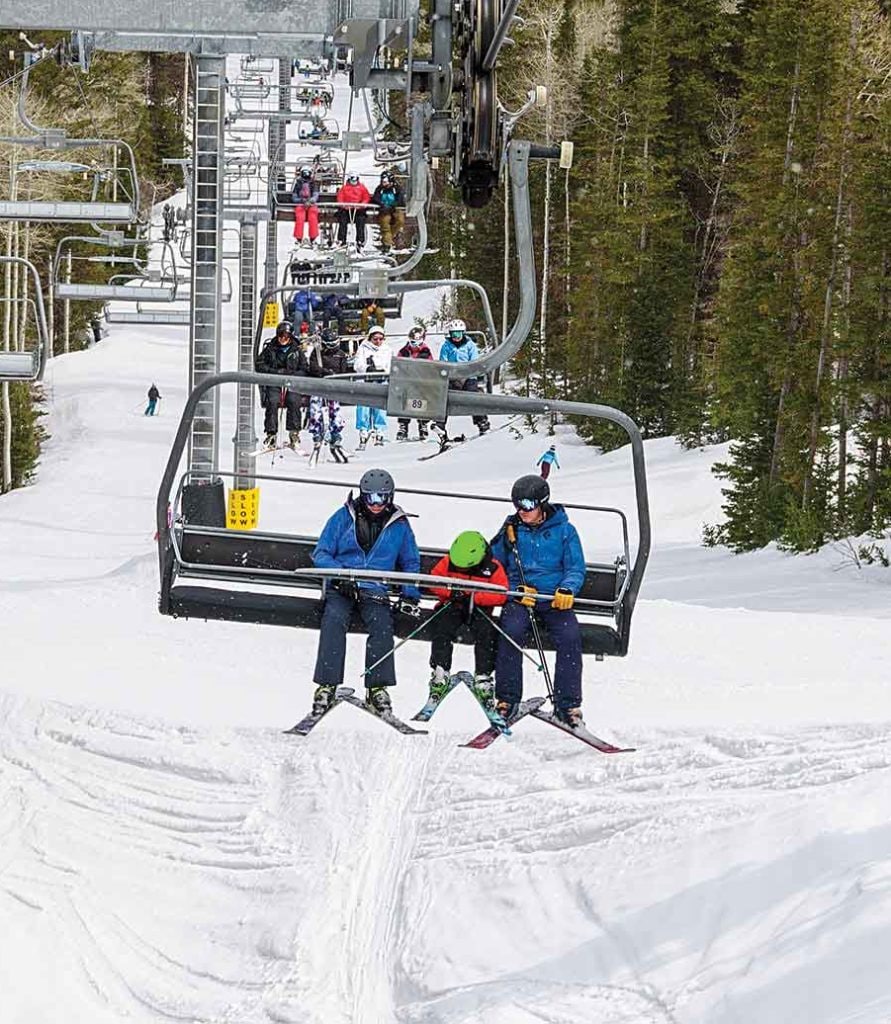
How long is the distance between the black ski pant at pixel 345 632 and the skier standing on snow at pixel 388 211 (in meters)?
14.9

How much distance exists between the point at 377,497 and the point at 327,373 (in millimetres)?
10307

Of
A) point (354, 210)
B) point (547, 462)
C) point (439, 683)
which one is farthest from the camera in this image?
point (354, 210)

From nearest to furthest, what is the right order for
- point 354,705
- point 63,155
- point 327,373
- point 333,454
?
point 354,705 → point 327,373 → point 333,454 → point 63,155

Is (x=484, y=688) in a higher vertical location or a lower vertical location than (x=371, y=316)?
lower

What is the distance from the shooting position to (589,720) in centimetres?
1030

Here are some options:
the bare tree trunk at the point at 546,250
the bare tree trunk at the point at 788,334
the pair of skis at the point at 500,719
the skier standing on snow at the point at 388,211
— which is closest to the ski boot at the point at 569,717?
the pair of skis at the point at 500,719

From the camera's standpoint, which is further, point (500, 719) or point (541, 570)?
point (500, 719)

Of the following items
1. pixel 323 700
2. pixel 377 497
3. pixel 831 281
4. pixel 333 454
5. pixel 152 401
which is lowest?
pixel 152 401

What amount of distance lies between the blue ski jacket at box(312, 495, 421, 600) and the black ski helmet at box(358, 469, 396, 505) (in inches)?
3.4

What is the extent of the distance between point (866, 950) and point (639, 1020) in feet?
3.02

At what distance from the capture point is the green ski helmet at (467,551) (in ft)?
27.9

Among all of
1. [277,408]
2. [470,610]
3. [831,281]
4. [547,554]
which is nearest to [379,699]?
[470,610]

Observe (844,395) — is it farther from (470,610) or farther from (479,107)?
(479,107)

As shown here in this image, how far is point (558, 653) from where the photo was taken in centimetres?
887
